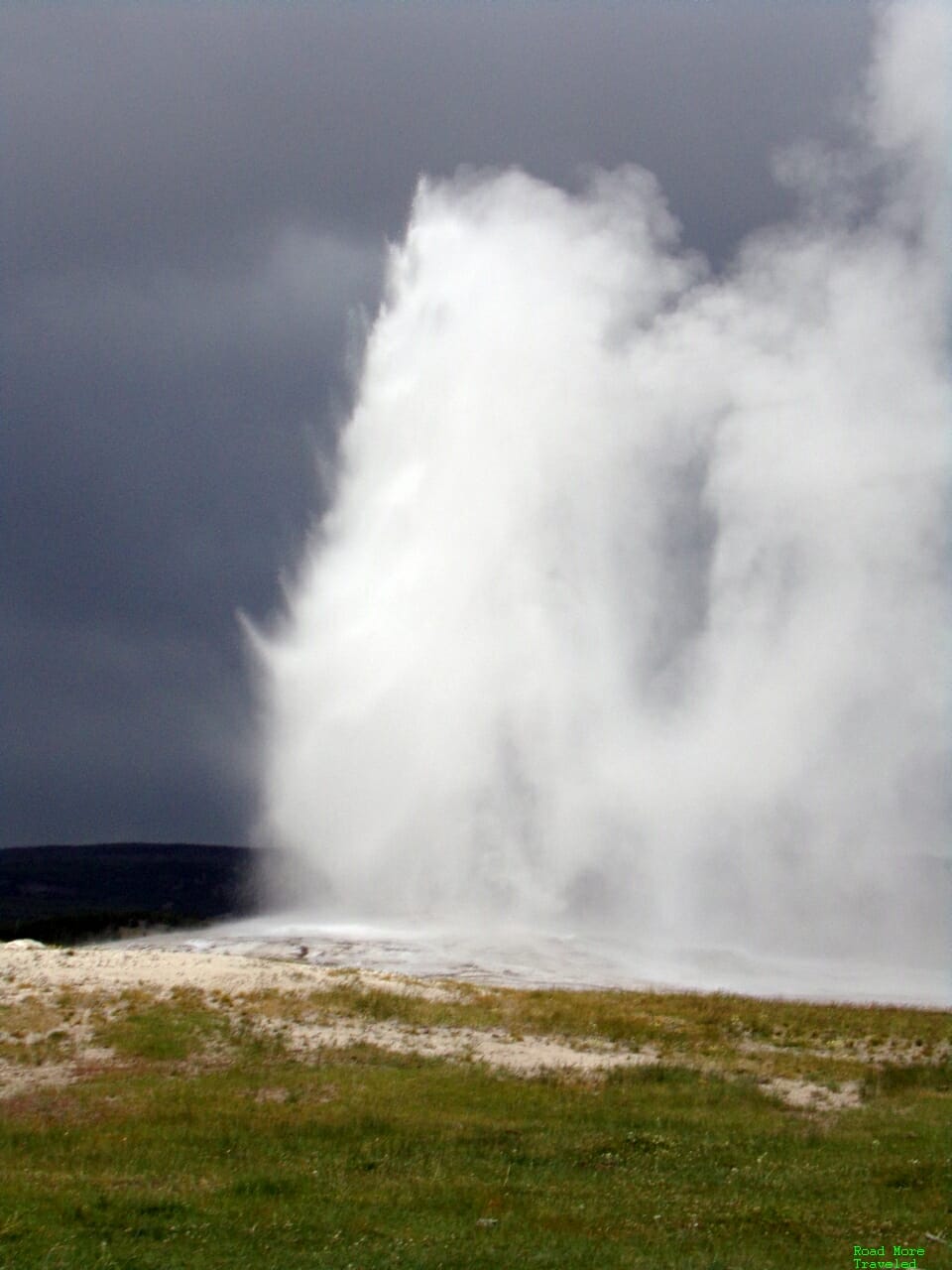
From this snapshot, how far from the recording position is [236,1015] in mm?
29062

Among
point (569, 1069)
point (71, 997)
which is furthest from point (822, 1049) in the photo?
point (71, 997)

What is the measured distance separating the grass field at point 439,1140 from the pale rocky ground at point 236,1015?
14 centimetres

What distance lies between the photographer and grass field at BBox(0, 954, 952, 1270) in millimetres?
13984

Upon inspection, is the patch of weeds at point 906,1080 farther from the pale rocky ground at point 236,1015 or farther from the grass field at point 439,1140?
the pale rocky ground at point 236,1015

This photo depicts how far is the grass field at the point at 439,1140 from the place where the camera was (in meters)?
14.0

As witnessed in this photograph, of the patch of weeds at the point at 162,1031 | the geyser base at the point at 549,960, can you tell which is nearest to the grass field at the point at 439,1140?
the patch of weeds at the point at 162,1031

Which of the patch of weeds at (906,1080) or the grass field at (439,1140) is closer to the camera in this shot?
the grass field at (439,1140)

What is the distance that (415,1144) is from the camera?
19.0 meters

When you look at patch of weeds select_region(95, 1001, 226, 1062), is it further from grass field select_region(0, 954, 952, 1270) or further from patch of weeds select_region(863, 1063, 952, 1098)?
patch of weeds select_region(863, 1063, 952, 1098)

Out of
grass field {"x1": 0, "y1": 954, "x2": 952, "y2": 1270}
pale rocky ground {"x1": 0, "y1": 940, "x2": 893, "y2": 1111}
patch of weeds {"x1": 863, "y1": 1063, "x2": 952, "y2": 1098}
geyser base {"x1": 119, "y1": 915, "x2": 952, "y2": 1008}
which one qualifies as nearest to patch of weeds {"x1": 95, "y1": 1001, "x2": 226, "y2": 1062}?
grass field {"x1": 0, "y1": 954, "x2": 952, "y2": 1270}

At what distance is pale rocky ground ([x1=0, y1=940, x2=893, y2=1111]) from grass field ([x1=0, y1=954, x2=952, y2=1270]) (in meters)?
0.14

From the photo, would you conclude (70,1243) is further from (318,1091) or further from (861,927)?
(861,927)

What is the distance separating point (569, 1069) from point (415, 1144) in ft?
25.7

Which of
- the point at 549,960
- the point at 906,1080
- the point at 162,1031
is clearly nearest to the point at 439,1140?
the point at 162,1031
